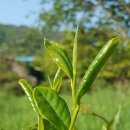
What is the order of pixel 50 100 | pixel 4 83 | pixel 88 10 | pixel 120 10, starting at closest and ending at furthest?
1. pixel 50 100
2. pixel 120 10
3. pixel 88 10
4. pixel 4 83

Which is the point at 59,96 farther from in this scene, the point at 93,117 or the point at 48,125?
the point at 93,117

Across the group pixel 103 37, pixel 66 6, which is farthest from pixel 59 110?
pixel 103 37

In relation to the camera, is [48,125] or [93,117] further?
[93,117]

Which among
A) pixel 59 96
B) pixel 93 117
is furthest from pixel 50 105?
pixel 93 117

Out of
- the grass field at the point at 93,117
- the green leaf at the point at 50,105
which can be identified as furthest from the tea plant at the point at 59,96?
the grass field at the point at 93,117

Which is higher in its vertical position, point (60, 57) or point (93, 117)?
point (60, 57)

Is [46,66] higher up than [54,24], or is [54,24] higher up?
[54,24]

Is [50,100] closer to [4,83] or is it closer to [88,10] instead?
[88,10]
